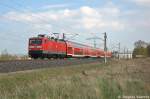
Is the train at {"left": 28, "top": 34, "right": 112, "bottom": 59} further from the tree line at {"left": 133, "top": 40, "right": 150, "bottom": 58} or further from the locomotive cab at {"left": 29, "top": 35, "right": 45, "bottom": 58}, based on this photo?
the tree line at {"left": 133, "top": 40, "right": 150, "bottom": 58}

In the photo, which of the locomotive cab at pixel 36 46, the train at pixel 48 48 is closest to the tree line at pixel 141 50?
the train at pixel 48 48

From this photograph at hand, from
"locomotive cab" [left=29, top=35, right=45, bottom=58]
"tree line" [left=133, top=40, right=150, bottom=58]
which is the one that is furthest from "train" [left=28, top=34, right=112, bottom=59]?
"tree line" [left=133, top=40, right=150, bottom=58]

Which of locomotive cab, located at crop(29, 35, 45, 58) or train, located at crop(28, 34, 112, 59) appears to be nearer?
locomotive cab, located at crop(29, 35, 45, 58)

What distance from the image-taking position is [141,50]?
154 metres

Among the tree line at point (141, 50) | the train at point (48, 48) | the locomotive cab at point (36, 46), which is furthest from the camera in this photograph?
the tree line at point (141, 50)

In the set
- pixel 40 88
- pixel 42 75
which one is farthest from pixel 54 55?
pixel 40 88

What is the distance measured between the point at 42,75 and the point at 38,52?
72.5ft

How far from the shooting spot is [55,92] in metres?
16.7

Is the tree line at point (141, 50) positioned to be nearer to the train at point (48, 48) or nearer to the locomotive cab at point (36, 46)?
the train at point (48, 48)

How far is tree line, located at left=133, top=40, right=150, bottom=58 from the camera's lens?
5925 inches

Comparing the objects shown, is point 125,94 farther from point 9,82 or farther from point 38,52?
point 38,52

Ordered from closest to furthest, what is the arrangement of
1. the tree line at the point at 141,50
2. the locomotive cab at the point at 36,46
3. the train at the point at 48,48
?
the locomotive cab at the point at 36,46 < the train at the point at 48,48 < the tree line at the point at 141,50

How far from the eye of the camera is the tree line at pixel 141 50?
15050cm

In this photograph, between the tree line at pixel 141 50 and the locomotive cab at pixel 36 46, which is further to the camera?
the tree line at pixel 141 50
